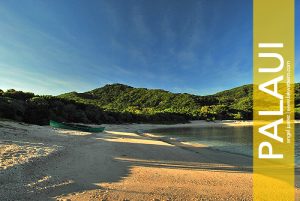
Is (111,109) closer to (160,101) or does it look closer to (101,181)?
(101,181)

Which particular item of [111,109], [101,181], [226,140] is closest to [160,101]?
[111,109]

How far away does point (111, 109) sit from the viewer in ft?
240

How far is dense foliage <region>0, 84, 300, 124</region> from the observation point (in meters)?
44.6

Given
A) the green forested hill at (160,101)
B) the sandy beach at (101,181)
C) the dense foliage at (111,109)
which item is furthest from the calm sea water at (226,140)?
the green forested hill at (160,101)

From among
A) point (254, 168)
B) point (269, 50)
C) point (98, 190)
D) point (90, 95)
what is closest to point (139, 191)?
point (98, 190)

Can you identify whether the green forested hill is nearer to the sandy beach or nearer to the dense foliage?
the dense foliage

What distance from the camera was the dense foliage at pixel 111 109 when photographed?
44.6 m

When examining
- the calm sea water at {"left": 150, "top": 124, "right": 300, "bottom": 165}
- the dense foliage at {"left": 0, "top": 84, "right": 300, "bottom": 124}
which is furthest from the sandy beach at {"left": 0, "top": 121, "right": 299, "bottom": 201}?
the dense foliage at {"left": 0, "top": 84, "right": 300, "bottom": 124}

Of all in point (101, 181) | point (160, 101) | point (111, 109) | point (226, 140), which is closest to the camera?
point (101, 181)

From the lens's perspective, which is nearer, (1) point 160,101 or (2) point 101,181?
(2) point 101,181

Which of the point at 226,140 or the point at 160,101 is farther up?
the point at 160,101

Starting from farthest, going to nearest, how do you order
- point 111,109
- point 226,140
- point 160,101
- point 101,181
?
point 160,101
point 111,109
point 226,140
point 101,181

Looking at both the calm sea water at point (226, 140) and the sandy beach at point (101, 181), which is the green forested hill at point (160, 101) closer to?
the calm sea water at point (226, 140)

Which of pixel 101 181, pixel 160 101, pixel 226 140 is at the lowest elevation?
pixel 101 181
